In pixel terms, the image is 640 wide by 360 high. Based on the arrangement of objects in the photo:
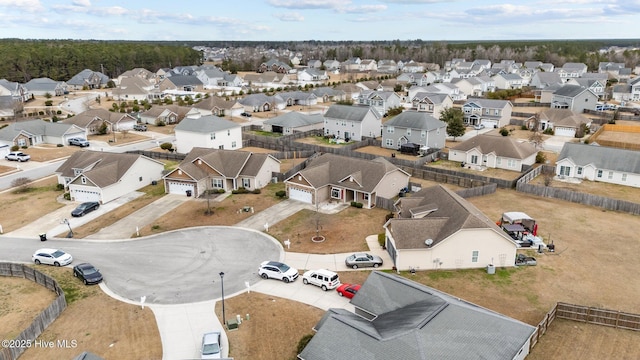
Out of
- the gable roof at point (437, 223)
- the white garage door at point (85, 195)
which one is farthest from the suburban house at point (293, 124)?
Answer: the gable roof at point (437, 223)

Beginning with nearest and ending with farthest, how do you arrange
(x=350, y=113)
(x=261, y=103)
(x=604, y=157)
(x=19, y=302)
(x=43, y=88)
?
(x=19, y=302) < (x=604, y=157) < (x=350, y=113) < (x=261, y=103) < (x=43, y=88)

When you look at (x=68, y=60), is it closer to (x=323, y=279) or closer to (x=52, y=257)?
(x=52, y=257)

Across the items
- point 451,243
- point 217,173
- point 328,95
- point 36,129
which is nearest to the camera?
point 451,243

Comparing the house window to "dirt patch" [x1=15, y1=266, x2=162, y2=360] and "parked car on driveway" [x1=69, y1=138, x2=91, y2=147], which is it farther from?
"parked car on driveway" [x1=69, y1=138, x2=91, y2=147]

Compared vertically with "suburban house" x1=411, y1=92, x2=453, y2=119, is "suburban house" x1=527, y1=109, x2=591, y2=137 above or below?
below

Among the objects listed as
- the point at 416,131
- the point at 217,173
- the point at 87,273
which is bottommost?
the point at 87,273

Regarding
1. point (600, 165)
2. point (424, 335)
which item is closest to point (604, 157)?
point (600, 165)

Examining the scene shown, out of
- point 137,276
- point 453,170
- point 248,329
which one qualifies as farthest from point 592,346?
point 453,170

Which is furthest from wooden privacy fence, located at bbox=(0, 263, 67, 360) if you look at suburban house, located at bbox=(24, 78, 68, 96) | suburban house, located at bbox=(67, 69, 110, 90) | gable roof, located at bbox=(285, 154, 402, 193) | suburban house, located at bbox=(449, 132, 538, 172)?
suburban house, located at bbox=(67, 69, 110, 90)
